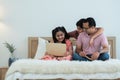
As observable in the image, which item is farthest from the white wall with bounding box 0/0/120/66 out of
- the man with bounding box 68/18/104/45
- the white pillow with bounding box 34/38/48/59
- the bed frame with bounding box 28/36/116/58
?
the man with bounding box 68/18/104/45

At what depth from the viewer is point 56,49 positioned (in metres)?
3.32

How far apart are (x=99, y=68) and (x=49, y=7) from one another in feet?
6.66

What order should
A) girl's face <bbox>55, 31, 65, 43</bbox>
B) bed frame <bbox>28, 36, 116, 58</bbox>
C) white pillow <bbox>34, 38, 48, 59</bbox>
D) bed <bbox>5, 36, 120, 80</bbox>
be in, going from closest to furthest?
bed <bbox>5, 36, 120, 80</bbox>, girl's face <bbox>55, 31, 65, 43</bbox>, white pillow <bbox>34, 38, 48, 59</bbox>, bed frame <bbox>28, 36, 116, 58</bbox>

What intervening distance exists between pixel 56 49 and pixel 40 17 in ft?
3.35

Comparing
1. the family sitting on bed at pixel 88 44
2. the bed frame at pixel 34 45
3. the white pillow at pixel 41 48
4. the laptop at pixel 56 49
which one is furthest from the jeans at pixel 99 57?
the bed frame at pixel 34 45

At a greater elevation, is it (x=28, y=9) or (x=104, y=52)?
(x=28, y=9)

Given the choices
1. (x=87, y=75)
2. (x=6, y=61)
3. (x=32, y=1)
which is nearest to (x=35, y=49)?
(x=6, y=61)

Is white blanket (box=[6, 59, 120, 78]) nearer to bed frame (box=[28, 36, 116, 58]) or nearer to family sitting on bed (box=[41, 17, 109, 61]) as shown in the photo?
family sitting on bed (box=[41, 17, 109, 61])

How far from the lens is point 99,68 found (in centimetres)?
241

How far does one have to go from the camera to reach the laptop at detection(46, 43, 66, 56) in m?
3.30

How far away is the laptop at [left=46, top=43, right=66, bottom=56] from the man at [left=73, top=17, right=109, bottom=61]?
20 centimetres

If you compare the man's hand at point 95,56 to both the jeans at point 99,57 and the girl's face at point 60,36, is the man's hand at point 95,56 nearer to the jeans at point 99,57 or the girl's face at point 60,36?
the jeans at point 99,57

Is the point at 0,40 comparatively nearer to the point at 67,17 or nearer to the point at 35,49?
the point at 35,49

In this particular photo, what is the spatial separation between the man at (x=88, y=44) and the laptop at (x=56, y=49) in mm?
200
